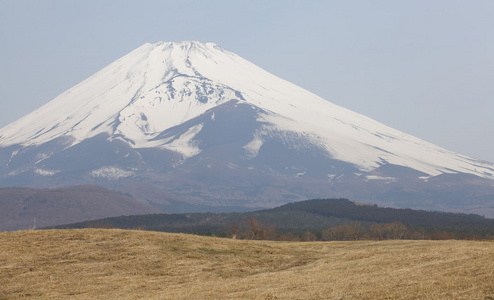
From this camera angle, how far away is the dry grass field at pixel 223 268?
2554cm

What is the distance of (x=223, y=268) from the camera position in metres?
34.3

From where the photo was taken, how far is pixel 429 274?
2667 cm

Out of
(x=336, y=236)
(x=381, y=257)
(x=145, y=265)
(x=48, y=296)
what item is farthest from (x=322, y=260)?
(x=336, y=236)

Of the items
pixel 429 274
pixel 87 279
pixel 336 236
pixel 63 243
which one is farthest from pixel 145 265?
pixel 336 236

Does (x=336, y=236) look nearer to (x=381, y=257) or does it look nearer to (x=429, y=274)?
(x=381, y=257)

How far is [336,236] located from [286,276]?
252 ft

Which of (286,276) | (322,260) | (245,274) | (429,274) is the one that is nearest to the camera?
(429,274)

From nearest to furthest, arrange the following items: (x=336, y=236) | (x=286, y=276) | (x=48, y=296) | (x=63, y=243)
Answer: (x=48, y=296), (x=286, y=276), (x=63, y=243), (x=336, y=236)

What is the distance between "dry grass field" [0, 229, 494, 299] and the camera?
1006 inches

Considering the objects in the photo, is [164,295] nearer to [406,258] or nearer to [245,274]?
[245,274]

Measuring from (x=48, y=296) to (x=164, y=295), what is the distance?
4584 mm

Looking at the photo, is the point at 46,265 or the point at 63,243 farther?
the point at 63,243

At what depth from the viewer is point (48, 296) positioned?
1127 inches

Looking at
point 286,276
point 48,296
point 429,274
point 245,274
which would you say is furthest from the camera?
point 245,274
